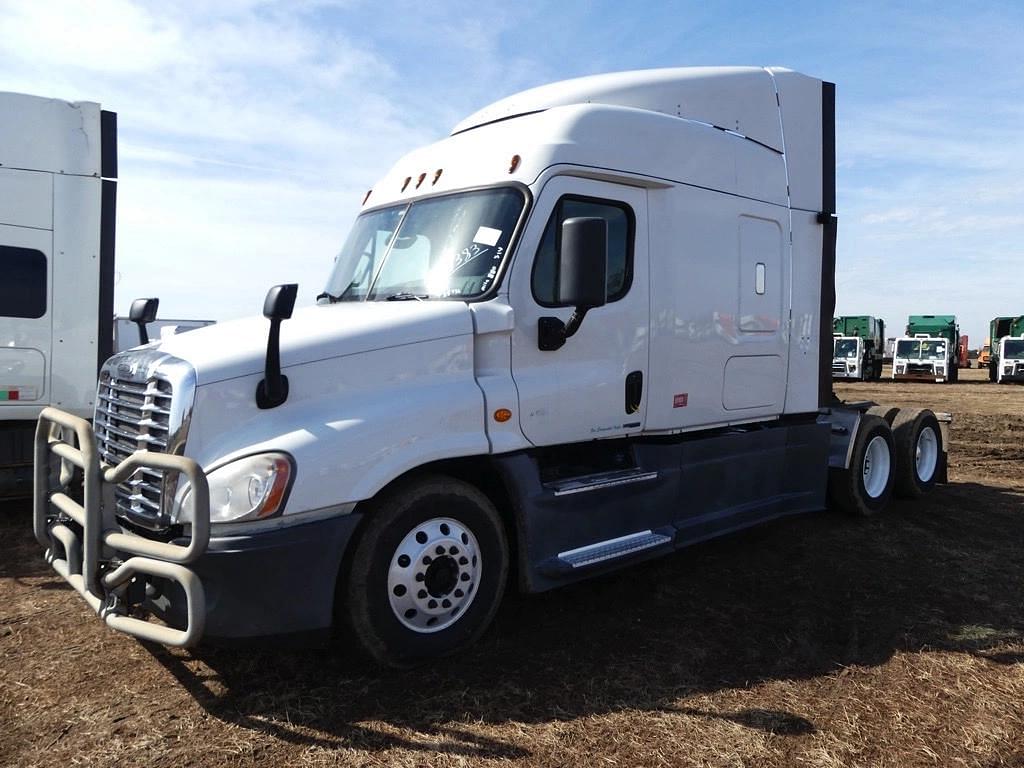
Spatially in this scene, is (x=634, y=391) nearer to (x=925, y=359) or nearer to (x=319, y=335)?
(x=319, y=335)

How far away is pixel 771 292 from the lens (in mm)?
6320

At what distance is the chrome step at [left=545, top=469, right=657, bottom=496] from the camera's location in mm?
4723

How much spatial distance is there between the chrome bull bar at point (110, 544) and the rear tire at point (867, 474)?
6.00 metres

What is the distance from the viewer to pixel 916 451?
27.8ft

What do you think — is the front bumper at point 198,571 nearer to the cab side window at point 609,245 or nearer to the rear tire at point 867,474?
the cab side window at point 609,245

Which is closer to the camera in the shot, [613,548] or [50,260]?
[613,548]

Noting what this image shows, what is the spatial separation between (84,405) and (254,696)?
4.93m

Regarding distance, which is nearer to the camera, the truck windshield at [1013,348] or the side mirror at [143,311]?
the side mirror at [143,311]

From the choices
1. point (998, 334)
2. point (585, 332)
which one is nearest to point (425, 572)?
point (585, 332)

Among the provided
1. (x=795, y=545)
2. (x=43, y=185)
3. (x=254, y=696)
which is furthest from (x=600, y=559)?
(x=43, y=185)

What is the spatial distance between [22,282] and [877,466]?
833 cm

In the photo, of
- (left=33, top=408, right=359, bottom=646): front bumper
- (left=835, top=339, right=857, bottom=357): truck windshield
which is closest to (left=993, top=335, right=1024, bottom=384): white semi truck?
(left=835, top=339, right=857, bottom=357): truck windshield

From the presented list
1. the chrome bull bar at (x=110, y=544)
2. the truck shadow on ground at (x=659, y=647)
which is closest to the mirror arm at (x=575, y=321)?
the truck shadow on ground at (x=659, y=647)

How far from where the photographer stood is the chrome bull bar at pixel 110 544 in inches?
131
